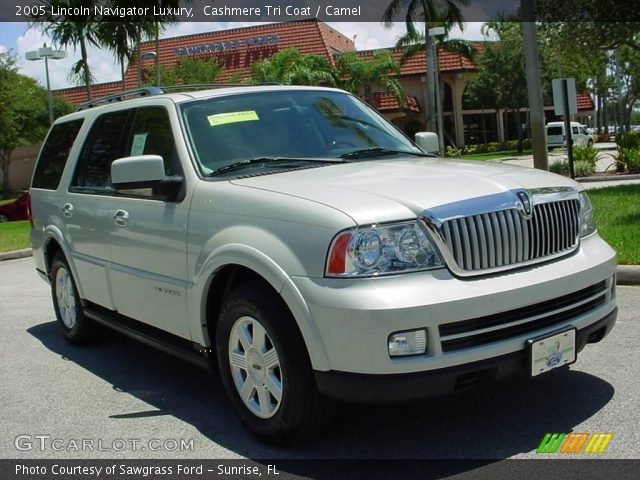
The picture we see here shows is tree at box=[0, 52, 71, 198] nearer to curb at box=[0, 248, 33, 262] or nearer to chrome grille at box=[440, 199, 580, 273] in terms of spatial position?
curb at box=[0, 248, 33, 262]

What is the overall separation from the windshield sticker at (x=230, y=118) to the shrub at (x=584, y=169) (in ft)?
57.5

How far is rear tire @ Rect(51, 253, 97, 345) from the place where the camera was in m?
6.29

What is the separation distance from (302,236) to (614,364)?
2.54 m

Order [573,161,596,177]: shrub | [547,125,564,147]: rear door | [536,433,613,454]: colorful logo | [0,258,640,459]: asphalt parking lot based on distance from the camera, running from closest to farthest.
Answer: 1. [536,433,613,454]: colorful logo
2. [0,258,640,459]: asphalt parking lot
3. [573,161,596,177]: shrub
4. [547,125,564,147]: rear door

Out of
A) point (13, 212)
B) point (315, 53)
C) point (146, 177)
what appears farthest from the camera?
point (315, 53)

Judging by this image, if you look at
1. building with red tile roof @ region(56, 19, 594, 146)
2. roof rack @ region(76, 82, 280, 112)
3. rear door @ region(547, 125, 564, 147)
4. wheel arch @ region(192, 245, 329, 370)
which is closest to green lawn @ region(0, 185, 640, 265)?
roof rack @ region(76, 82, 280, 112)

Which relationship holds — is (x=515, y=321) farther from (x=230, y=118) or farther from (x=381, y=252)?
(x=230, y=118)

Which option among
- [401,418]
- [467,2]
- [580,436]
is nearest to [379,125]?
[401,418]

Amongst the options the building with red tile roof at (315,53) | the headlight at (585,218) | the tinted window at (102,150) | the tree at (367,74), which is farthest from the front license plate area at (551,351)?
the building with red tile roof at (315,53)

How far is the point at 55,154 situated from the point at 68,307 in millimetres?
1373

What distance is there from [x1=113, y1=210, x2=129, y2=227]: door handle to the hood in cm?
110

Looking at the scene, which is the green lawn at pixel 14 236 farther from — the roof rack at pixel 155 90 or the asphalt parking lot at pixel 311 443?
the asphalt parking lot at pixel 311 443

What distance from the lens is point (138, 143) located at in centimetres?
530

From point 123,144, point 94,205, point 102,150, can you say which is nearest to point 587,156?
point 102,150
